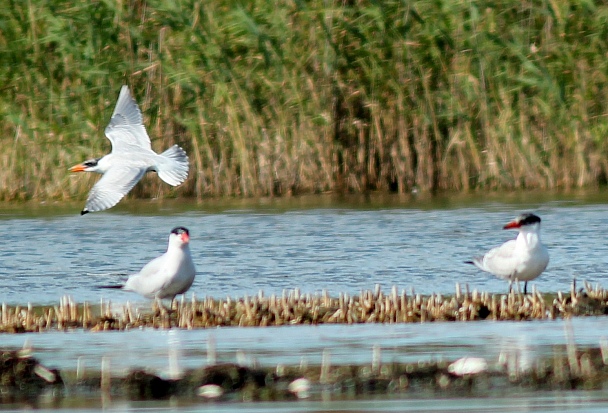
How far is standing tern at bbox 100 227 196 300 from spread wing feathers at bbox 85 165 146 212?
1.64 m

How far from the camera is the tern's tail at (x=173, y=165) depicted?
1164 cm

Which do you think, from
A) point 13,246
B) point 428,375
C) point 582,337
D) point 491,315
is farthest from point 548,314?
point 13,246

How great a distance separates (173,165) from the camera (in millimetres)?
11836

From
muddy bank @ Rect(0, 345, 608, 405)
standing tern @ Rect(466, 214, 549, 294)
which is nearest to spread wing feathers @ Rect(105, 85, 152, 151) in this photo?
standing tern @ Rect(466, 214, 549, 294)

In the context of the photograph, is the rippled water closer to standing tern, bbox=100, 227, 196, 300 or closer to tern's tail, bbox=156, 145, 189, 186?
tern's tail, bbox=156, 145, 189, 186

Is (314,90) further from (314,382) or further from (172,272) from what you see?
(314,382)

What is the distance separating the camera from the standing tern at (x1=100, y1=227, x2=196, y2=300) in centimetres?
938

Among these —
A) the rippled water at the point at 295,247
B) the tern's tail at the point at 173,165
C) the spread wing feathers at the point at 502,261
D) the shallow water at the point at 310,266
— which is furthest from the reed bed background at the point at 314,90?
the spread wing feathers at the point at 502,261

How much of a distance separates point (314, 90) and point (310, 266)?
4.65 metres

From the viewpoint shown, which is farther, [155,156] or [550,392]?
[155,156]

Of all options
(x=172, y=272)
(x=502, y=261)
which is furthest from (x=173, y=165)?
(x=502, y=261)

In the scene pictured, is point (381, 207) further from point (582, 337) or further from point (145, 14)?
point (582, 337)

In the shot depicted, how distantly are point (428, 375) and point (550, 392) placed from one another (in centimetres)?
56

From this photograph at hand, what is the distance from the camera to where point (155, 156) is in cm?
1216
